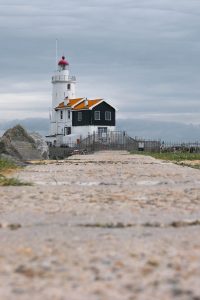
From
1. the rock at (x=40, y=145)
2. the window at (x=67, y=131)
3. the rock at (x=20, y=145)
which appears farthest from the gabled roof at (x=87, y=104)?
the rock at (x=20, y=145)

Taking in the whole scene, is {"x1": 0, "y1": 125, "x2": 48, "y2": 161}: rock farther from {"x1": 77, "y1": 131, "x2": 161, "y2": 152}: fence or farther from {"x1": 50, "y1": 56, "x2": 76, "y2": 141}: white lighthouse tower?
{"x1": 50, "y1": 56, "x2": 76, "y2": 141}: white lighthouse tower

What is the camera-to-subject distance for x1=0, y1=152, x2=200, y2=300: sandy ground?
388 cm

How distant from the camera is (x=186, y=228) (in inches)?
247

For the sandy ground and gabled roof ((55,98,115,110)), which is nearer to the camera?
the sandy ground

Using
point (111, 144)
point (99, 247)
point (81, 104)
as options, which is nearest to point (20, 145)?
point (99, 247)

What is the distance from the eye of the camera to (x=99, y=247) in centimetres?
523

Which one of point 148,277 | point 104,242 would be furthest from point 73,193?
point 148,277

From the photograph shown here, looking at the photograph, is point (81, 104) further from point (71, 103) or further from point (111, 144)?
point (111, 144)

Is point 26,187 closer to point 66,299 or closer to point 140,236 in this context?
point 140,236

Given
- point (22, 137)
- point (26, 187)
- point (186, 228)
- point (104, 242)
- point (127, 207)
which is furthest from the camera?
point (22, 137)

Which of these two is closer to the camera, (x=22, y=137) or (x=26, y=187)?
(x=26, y=187)

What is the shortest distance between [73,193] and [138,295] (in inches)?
243

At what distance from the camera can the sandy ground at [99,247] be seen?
153 inches

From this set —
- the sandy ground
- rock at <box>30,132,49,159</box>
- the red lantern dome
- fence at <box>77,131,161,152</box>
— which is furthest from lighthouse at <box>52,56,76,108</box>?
the sandy ground
